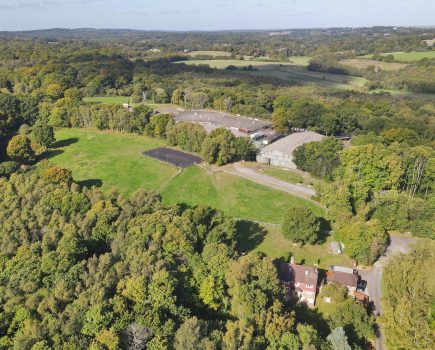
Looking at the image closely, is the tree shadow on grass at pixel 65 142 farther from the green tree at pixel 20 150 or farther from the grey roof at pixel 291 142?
the grey roof at pixel 291 142

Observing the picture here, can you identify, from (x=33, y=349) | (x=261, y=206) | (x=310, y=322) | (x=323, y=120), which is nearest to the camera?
(x=33, y=349)

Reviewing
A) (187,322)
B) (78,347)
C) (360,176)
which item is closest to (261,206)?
(360,176)

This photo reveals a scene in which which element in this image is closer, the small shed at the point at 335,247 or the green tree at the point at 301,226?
the green tree at the point at 301,226

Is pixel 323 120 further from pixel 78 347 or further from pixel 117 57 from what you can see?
pixel 117 57

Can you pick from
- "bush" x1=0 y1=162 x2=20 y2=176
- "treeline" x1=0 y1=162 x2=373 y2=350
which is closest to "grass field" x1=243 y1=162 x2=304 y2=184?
"treeline" x1=0 y1=162 x2=373 y2=350

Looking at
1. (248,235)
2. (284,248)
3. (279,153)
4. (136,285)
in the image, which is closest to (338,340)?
(136,285)

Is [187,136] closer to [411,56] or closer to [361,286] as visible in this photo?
[361,286]

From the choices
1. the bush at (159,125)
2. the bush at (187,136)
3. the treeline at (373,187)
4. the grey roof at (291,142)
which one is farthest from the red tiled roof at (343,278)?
the bush at (159,125)
